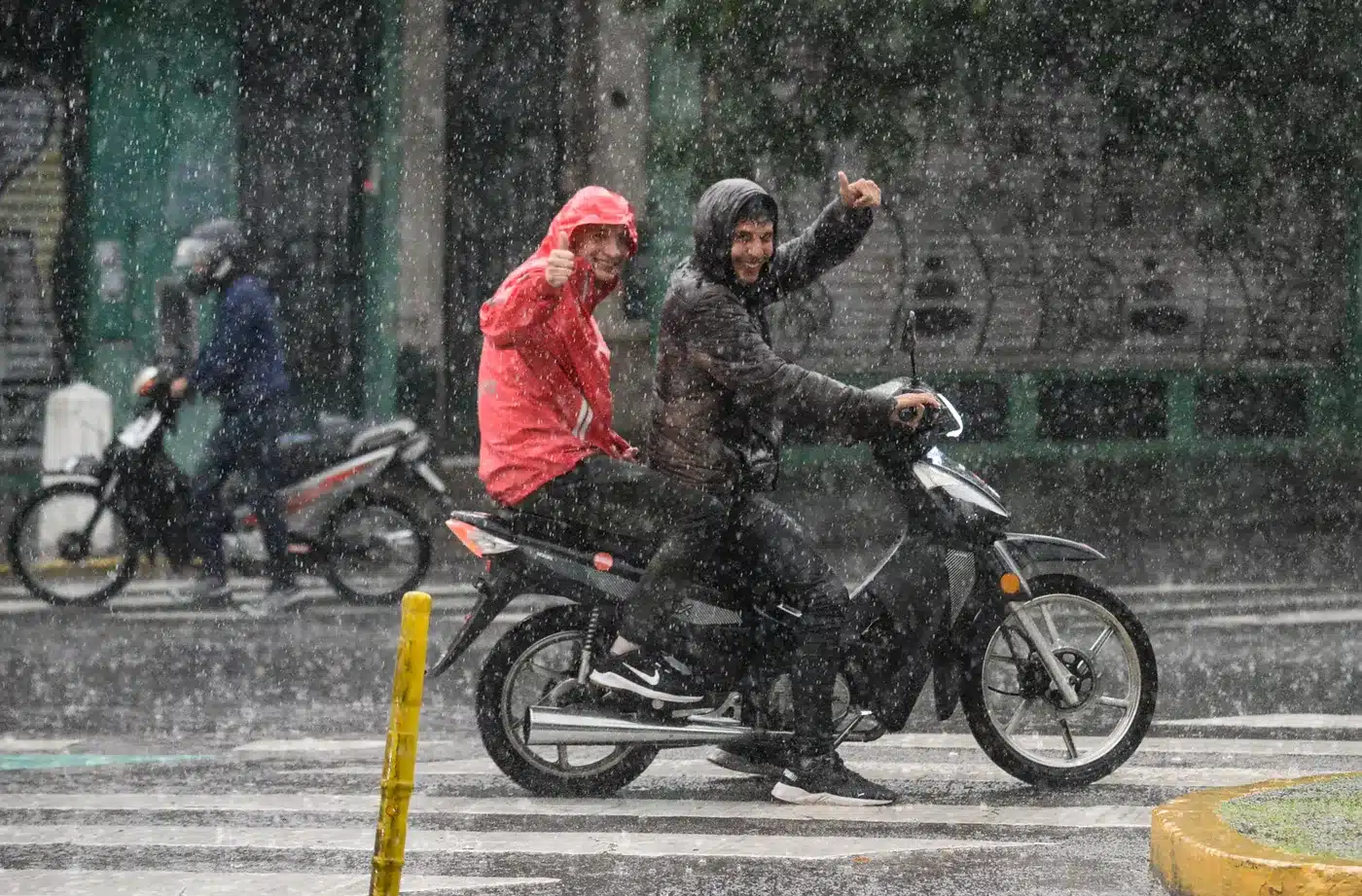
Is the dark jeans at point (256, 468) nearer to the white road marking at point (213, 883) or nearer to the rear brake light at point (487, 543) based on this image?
the rear brake light at point (487, 543)

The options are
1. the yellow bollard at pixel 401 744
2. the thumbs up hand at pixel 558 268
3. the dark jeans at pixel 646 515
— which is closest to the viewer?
the yellow bollard at pixel 401 744

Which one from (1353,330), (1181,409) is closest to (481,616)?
(1181,409)

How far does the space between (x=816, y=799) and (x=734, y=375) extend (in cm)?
136

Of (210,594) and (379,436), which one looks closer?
(210,594)

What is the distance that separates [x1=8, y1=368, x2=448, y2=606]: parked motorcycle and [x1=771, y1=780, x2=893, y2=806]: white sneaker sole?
5774 mm

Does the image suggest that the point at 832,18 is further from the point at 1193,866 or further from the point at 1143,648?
the point at 1193,866

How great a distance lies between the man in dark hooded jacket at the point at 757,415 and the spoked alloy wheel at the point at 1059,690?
441 mm

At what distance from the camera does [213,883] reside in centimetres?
583

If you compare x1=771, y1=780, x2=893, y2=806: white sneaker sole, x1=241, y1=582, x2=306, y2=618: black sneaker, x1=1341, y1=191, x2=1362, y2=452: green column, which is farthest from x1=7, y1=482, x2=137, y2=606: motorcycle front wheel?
x1=1341, y1=191, x2=1362, y2=452: green column

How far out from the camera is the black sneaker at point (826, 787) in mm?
6758

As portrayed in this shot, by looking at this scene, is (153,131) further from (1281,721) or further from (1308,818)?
(1308,818)

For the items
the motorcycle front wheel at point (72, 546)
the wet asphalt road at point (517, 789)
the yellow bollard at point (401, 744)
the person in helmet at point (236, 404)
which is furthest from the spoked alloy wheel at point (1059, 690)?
the motorcycle front wheel at point (72, 546)

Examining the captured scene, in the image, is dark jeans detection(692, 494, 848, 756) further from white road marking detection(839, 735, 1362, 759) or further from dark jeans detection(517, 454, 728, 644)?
white road marking detection(839, 735, 1362, 759)

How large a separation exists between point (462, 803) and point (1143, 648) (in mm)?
2221
